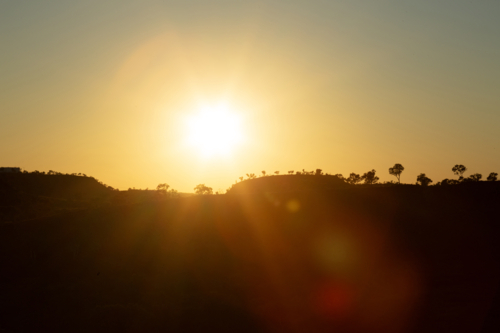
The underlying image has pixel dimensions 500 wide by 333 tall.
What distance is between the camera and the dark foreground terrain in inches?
648

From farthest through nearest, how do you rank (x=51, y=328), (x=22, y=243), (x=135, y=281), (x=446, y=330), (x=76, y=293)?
(x=22, y=243) < (x=135, y=281) < (x=76, y=293) < (x=51, y=328) < (x=446, y=330)

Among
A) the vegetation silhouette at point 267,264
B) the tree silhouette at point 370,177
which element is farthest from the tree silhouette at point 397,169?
the vegetation silhouette at point 267,264

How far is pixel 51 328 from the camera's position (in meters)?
16.8

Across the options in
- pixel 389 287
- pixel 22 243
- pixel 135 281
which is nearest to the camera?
pixel 389 287

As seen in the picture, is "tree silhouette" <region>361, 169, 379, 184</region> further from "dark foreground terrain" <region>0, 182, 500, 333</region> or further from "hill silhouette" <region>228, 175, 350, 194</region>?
"dark foreground terrain" <region>0, 182, 500, 333</region>

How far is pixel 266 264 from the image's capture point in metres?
20.7

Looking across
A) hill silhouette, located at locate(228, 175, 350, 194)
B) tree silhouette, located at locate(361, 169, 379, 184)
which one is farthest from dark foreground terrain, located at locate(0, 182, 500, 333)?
tree silhouette, located at locate(361, 169, 379, 184)

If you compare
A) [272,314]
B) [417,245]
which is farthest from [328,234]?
[272,314]

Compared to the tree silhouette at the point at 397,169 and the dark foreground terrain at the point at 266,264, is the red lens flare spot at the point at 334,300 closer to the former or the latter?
the dark foreground terrain at the point at 266,264

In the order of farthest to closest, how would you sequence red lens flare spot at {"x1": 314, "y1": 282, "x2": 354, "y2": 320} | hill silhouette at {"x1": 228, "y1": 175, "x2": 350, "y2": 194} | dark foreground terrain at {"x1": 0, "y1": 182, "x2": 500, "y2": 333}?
hill silhouette at {"x1": 228, "y1": 175, "x2": 350, "y2": 194} → red lens flare spot at {"x1": 314, "y1": 282, "x2": 354, "y2": 320} → dark foreground terrain at {"x1": 0, "y1": 182, "x2": 500, "y2": 333}

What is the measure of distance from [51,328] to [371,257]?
1374 centimetres

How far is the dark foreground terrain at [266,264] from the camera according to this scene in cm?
1645

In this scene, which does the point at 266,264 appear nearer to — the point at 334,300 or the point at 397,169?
the point at 334,300

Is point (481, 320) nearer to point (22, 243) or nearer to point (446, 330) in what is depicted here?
point (446, 330)
